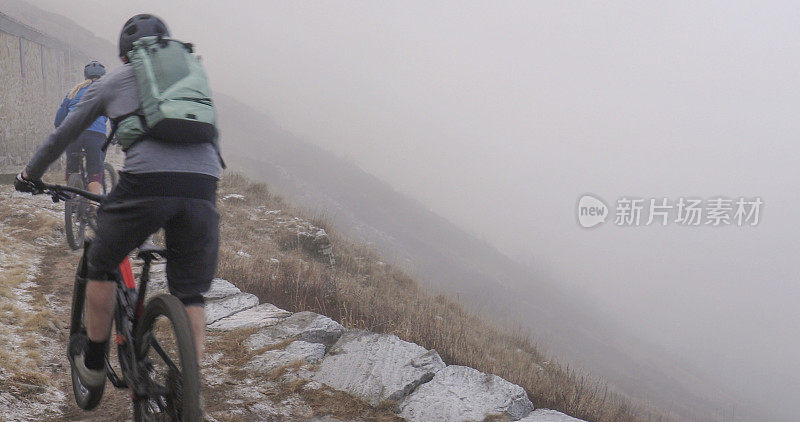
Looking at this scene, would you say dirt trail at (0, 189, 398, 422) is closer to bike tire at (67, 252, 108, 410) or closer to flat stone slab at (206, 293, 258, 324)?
bike tire at (67, 252, 108, 410)

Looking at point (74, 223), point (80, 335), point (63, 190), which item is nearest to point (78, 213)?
point (74, 223)

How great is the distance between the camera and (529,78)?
175250mm

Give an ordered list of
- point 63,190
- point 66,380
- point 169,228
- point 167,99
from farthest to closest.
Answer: point 66,380 → point 63,190 → point 169,228 → point 167,99

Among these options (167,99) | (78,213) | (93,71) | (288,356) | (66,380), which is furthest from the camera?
(78,213)

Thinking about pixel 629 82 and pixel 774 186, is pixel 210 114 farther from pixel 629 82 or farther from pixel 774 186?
pixel 629 82

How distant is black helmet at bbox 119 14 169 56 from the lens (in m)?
2.36

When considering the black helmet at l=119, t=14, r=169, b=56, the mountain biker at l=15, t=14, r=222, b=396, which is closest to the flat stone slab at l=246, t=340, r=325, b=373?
the mountain biker at l=15, t=14, r=222, b=396

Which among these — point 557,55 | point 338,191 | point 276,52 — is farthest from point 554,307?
point 557,55

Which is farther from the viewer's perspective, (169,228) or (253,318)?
(253,318)

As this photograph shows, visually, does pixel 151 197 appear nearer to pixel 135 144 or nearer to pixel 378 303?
pixel 135 144

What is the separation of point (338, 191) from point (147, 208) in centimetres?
3833

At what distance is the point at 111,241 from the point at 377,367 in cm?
261

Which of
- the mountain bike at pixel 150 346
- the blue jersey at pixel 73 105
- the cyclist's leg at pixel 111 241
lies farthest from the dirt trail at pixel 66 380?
the blue jersey at pixel 73 105

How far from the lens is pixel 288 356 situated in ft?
15.0
